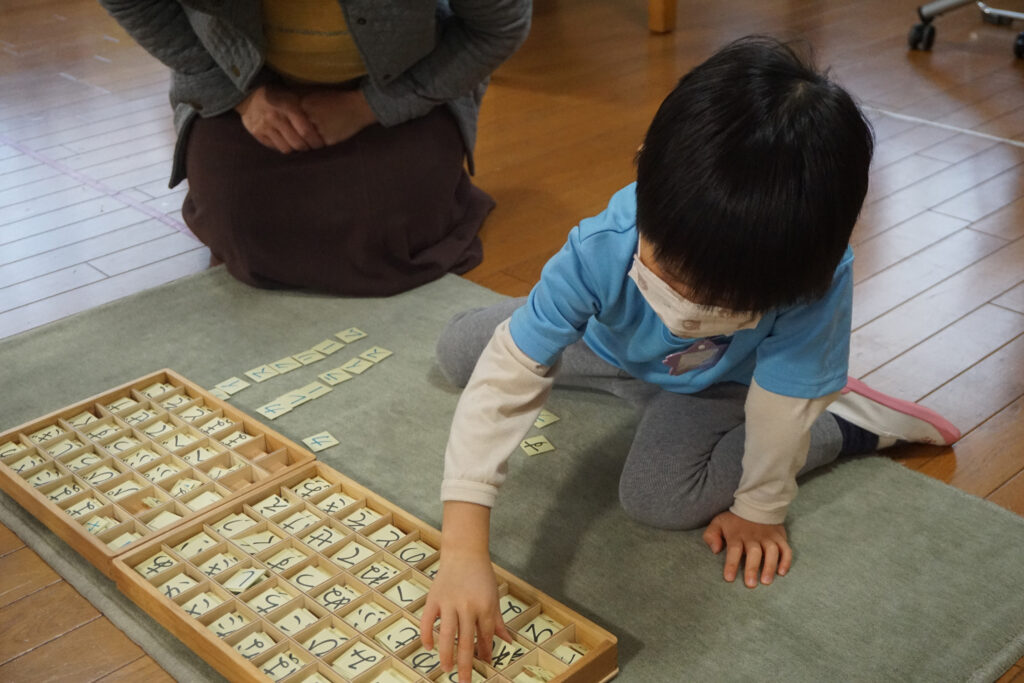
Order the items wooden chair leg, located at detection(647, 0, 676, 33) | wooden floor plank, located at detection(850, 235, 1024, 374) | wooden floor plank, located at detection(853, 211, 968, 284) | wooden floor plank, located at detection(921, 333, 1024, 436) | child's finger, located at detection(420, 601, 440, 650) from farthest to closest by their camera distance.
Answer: wooden chair leg, located at detection(647, 0, 676, 33) < wooden floor plank, located at detection(853, 211, 968, 284) < wooden floor plank, located at detection(850, 235, 1024, 374) < wooden floor plank, located at detection(921, 333, 1024, 436) < child's finger, located at detection(420, 601, 440, 650)

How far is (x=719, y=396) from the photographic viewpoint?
4.02 feet

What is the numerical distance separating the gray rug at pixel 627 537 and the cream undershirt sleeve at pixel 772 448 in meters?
0.06

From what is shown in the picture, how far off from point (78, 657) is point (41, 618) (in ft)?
0.26

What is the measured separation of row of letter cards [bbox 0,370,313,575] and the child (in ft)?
0.97

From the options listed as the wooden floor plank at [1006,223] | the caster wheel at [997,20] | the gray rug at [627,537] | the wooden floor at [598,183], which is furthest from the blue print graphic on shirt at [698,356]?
the caster wheel at [997,20]

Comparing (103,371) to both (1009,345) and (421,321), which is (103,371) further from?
(1009,345)

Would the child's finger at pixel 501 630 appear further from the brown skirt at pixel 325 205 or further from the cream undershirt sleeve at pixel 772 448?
the brown skirt at pixel 325 205

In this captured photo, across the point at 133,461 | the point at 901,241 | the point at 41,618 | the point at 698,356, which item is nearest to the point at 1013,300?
the point at 901,241

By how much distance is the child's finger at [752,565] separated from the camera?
1063 millimetres

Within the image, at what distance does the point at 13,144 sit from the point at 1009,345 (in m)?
2.06

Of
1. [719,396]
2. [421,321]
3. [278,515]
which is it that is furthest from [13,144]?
[719,396]

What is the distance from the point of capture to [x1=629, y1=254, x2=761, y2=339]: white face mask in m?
0.84

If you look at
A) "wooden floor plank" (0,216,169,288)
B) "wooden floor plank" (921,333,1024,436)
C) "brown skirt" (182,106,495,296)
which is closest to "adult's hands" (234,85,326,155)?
"brown skirt" (182,106,495,296)

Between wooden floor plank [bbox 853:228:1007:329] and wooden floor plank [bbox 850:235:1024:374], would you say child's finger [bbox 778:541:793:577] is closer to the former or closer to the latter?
wooden floor plank [bbox 850:235:1024:374]
